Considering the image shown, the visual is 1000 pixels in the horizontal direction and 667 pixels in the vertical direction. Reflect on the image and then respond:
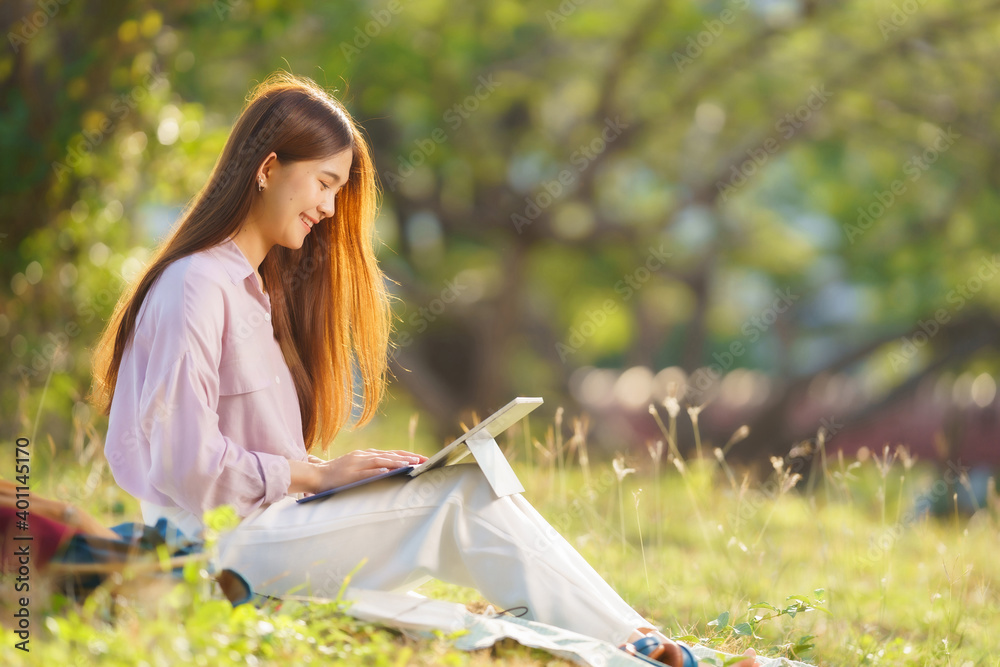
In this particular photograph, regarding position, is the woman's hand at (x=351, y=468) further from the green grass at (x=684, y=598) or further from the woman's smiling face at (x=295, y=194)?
A: the woman's smiling face at (x=295, y=194)

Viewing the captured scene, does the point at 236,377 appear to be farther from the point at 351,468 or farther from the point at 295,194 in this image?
the point at 295,194

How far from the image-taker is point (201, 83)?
25.5 ft

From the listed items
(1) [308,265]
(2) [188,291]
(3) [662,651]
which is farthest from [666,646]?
(1) [308,265]

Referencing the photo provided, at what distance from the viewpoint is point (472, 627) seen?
2.19 m

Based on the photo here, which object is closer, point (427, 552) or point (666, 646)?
point (666, 646)

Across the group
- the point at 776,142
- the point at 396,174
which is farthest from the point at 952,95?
the point at 396,174

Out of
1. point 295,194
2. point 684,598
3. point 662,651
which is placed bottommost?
point 684,598

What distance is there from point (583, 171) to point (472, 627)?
7695mm

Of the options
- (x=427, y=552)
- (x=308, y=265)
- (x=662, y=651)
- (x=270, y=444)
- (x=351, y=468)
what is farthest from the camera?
(x=308, y=265)

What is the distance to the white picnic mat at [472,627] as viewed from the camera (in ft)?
6.86

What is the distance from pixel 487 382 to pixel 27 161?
5834 millimetres

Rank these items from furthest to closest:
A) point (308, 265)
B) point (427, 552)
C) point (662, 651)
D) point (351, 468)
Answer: point (308, 265), point (351, 468), point (427, 552), point (662, 651)

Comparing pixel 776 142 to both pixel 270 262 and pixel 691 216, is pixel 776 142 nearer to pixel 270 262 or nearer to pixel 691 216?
pixel 691 216

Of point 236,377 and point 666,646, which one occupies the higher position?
point 236,377
